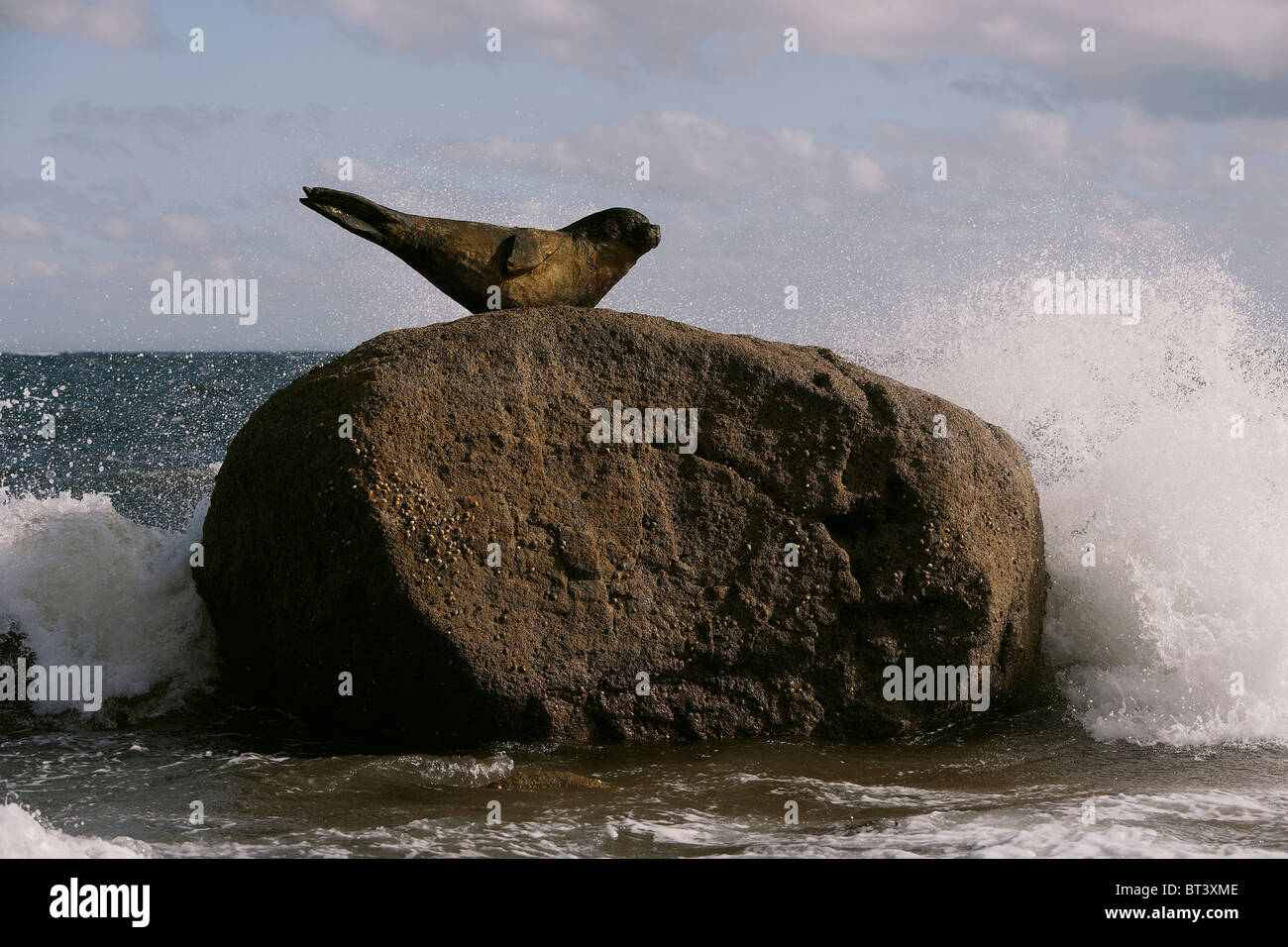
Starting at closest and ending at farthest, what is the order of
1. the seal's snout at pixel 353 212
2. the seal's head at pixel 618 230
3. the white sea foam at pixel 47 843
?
the white sea foam at pixel 47 843
the seal's snout at pixel 353 212
the seal's head at pixel 618 230

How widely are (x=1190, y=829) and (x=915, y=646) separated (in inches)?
58.6

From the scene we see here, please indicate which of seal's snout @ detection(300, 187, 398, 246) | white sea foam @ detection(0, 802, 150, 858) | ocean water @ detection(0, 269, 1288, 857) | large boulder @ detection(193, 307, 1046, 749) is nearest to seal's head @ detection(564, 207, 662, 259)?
large boulder @ detection(193, 307, 1046, 749)

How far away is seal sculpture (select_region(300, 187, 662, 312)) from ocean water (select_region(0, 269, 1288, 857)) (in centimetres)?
199

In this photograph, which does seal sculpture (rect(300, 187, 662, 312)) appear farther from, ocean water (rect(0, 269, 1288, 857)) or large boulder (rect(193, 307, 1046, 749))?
ocean water (rect(0, 269, 1288, 857))

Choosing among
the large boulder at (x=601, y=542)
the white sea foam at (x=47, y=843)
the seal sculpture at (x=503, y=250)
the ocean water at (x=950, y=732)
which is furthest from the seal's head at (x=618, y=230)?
the white sea foam at (x=47, y=843)

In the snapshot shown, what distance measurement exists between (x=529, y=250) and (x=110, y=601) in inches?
106

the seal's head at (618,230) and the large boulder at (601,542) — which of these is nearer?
the large boulder at (601,542)

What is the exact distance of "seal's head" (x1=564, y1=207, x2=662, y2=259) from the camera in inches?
234

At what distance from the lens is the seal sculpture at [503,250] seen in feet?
18.1

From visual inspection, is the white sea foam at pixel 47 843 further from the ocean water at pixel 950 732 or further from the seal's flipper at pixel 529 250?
the seal's flipper at pixel 529 250

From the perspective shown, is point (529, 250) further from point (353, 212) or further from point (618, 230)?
point (353, 212)

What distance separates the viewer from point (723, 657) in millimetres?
5309

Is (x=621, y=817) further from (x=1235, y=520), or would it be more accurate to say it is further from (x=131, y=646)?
(x=1235, y=520)

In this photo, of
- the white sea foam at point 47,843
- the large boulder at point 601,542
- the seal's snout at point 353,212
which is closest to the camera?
the white sea foam at point 47,843
